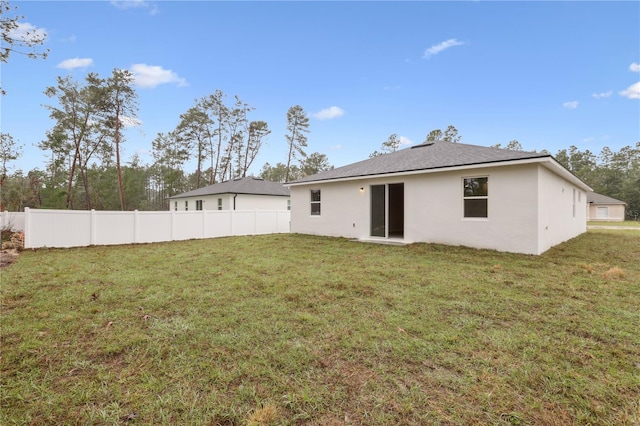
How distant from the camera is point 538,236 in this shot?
22.9 ft

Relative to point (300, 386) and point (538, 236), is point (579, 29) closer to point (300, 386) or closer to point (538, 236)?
point (538, 236)

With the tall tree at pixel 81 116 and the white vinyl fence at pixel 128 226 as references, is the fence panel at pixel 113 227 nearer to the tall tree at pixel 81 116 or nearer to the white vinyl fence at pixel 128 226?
the white vinyl fence at pixel 128 226

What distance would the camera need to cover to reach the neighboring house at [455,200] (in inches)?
284

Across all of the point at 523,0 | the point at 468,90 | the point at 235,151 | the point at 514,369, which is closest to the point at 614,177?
the point at 468,90

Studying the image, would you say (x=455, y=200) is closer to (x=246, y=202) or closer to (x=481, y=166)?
(x=481, y=166)

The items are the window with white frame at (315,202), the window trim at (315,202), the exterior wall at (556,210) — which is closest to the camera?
the exterior wall at (556,210)

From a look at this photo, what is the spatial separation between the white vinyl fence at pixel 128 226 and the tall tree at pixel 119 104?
41.8 feet

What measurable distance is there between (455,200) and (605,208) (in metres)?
36.5

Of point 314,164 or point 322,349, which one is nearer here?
point 322,349

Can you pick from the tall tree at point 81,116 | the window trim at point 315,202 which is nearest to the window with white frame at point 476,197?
the window trim at point 315,202

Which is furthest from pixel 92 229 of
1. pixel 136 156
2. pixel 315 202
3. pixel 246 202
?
pixel 136 156

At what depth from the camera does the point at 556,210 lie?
353 inches

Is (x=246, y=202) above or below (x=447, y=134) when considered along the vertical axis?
below

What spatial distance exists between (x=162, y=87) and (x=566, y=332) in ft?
68.9
